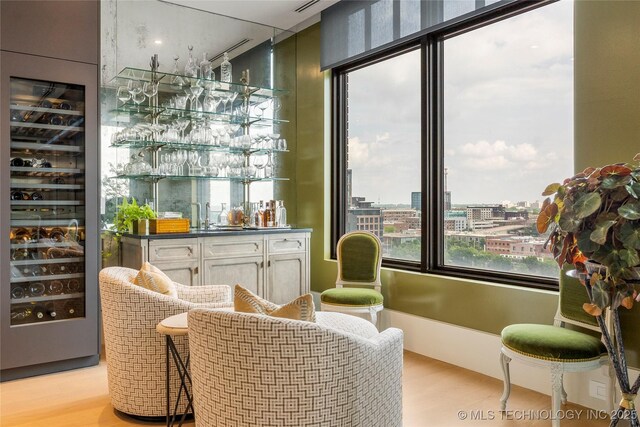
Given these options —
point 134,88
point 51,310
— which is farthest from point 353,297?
point 134,88

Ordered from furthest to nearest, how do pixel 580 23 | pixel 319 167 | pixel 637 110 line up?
pixel 319 167, pixel 580 23, pixel 637 110

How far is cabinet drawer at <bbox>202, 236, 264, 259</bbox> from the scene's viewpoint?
4215 mm

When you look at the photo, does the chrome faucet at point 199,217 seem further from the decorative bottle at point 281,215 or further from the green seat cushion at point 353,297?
the green seat cushion at point 353,297

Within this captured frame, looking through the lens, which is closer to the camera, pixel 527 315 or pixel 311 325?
pixel 311 325

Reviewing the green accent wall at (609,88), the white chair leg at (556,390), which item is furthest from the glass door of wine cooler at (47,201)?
the green accent wall at (609,88)

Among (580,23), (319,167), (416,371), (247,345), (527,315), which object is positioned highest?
(580,23)

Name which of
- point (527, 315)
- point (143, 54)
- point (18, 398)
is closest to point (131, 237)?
point (18, 398)

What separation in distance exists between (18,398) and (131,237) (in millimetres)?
1387

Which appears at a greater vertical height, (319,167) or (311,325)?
(319,167)

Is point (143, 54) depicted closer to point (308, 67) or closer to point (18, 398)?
point (308, 67)

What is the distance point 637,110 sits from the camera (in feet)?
9.01

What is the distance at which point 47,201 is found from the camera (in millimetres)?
3633

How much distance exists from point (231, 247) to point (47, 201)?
1500 millimetres

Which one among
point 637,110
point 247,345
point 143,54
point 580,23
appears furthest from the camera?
point 143,54
